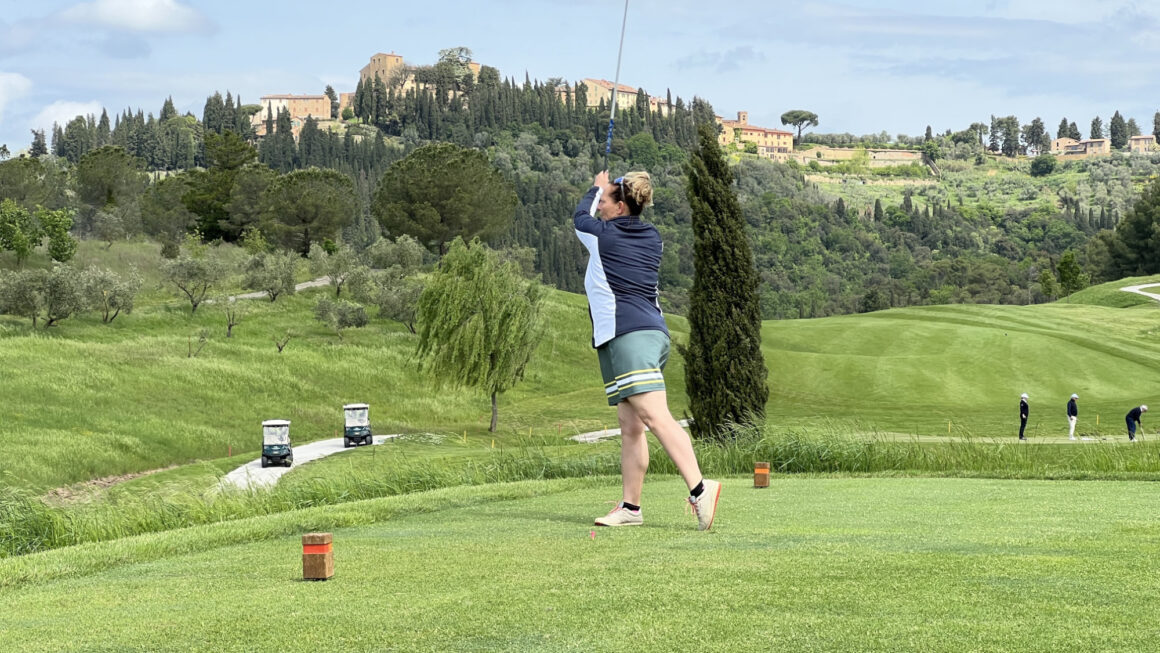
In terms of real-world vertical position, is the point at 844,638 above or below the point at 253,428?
above

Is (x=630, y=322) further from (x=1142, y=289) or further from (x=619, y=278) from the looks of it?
(x=1142, y=289)

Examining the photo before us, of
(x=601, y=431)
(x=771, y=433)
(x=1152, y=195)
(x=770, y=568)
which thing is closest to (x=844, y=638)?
(x=770, y=568)

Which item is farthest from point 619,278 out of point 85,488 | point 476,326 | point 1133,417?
point 476,326

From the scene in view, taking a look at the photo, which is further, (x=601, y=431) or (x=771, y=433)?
(x=601, y=431)

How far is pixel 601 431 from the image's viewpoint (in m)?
42.6

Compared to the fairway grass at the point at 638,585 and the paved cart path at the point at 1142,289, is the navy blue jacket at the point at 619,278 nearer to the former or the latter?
the fairway grass at the point at 638,585

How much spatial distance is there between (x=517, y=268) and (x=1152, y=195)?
9770 centimetres

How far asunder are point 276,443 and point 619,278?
26.7 m

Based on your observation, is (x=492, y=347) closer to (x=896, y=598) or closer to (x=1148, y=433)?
(x=1148, y=433)

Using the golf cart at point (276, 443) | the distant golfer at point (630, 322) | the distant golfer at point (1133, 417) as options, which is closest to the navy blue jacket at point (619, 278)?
the distant golfer at point (630, 322)

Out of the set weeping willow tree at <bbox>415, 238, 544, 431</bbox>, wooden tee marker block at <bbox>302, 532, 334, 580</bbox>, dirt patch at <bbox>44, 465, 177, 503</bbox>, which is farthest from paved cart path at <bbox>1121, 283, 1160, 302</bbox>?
wooden tee marker block at <bbox>302, 532, 334, 580</bbox>

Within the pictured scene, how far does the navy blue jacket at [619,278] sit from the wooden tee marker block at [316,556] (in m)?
2.62

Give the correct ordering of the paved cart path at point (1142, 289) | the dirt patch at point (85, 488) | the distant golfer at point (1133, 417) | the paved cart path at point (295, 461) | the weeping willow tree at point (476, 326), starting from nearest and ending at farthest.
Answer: the dirt patch at point (85, 488) < the paved cart path at point (295, 461) < the distant golfer at point (1133, 417) < the weeping willow tree at point (476, 326) < the paved cart path at point (1142, 289)

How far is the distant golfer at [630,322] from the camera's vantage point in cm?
752
